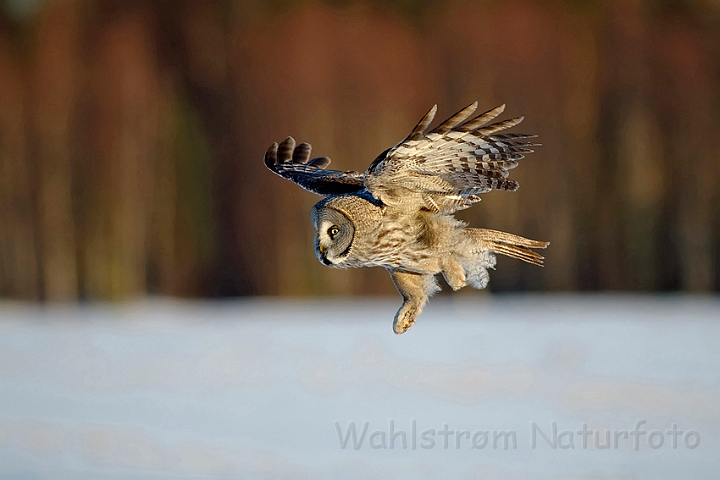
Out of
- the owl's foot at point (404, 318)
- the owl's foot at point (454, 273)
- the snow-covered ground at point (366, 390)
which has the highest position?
the owl's foot at point (454, 273)

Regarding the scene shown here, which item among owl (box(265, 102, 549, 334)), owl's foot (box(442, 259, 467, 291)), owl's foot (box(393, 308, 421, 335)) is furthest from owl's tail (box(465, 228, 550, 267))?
owl's foot (box(393, 308, 421, 335))

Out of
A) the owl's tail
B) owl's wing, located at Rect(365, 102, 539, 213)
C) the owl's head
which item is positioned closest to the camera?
owl's wing, located at Rect(365, 102, 539, 213)

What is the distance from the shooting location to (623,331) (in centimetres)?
812

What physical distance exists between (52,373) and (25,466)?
8.63ft

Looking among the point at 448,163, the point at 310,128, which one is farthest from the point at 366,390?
the point at 310,128

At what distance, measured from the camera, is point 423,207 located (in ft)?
11.4

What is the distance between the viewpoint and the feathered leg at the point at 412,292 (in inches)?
140

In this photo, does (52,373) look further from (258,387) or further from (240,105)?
(240,105)

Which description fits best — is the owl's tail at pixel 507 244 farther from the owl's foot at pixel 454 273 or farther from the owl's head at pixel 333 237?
the owl's head at pixel 333 237

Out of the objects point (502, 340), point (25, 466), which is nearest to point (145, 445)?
point (25, 466)

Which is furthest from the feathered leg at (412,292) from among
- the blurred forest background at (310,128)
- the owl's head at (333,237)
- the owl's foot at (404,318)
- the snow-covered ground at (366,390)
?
the blurred forest background at (310,128)

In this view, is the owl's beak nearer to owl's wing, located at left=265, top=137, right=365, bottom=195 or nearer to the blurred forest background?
owl's wing, located at left=265, top=137, right=365, bottom=195

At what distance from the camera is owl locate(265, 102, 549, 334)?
3.17 meters

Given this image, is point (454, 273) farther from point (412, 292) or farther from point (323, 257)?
point (323, 257)
